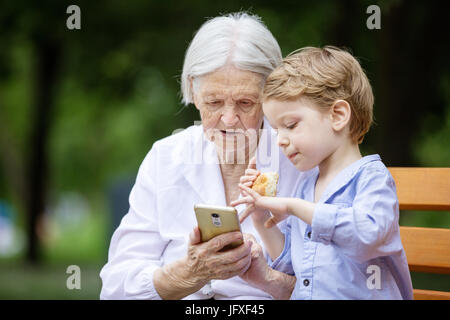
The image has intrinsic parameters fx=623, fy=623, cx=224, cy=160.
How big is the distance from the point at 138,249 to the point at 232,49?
1.02 meters

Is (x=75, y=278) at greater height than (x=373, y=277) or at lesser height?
lesser

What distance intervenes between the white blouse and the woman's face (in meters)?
0.15

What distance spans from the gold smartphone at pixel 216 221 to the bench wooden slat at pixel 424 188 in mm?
841

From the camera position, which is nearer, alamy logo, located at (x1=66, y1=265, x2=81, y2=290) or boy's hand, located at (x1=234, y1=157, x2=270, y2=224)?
boy's hand, located at (x1=234, y1=157, x2=270, y2=224)

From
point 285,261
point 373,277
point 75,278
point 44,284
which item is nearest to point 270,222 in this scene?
point 285,261

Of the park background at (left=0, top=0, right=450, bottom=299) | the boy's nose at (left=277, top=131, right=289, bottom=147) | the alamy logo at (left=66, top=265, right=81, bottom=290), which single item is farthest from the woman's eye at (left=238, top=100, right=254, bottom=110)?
the park background at (left=0, top=0, right=450, bottom=299)

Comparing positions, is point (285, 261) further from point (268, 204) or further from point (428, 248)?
point (428, 248)

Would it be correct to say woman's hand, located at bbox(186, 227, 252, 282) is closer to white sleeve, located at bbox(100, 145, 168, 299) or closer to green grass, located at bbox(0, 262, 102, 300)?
white sleeve, located at bbox(100, 145, 168, 299)

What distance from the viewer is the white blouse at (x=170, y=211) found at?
2.83 m

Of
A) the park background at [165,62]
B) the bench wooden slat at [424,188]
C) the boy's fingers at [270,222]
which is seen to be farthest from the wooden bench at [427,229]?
the park background at [165,62]

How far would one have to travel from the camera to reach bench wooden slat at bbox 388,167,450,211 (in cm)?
269

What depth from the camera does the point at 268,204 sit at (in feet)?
7.62

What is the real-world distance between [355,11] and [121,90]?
485 cm

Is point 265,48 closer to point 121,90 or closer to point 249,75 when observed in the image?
point 249,75
